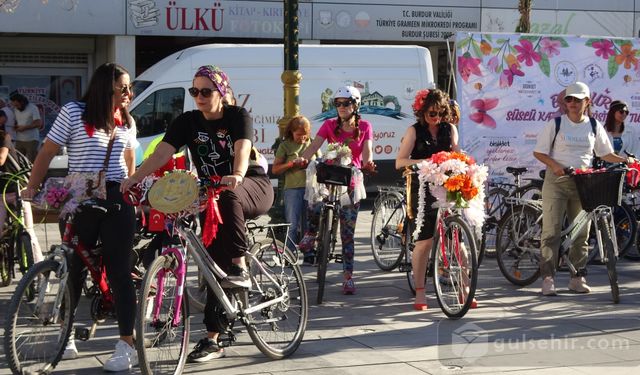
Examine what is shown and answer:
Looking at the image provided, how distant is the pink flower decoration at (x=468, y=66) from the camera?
1175cm

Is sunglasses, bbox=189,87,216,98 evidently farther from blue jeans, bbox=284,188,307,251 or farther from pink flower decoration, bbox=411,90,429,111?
blue jeans, bbox=284,188,307,251

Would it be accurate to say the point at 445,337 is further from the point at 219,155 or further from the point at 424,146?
the point at 219,155

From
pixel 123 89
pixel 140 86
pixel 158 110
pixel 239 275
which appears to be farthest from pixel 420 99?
pixel 140 86

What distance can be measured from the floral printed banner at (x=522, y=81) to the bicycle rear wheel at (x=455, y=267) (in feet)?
13.2

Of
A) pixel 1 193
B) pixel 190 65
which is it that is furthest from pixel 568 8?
pixel 1 193

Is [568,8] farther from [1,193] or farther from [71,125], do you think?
[71,125]

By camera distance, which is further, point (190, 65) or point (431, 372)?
point (190, 65)

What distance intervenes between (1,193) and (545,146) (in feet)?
15.3

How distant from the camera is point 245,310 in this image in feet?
20.5

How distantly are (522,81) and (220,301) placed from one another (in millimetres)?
7030

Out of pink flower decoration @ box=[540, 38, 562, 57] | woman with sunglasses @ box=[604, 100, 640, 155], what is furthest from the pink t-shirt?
pink flower decoration @ box=[540, 38, 562, 57]

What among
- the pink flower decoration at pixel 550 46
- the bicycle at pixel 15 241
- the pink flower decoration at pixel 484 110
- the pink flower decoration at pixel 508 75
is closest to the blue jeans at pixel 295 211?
the bicycle at pixel 15 241

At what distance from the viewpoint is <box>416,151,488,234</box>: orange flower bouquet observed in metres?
7.80

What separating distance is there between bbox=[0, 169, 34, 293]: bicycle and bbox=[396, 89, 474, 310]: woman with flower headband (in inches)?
122
